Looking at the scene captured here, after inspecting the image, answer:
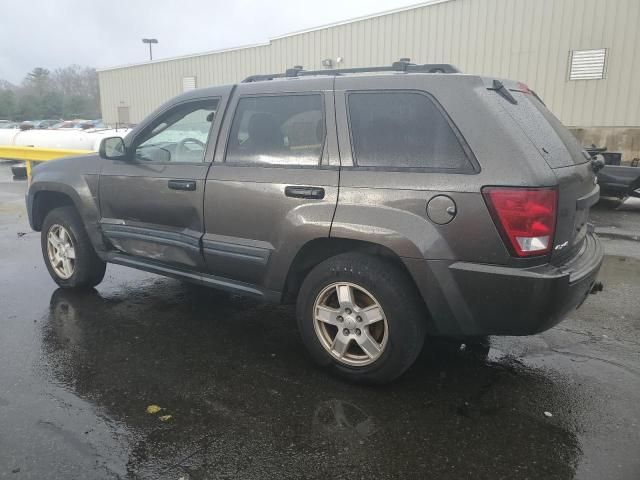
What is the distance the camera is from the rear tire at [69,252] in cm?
487

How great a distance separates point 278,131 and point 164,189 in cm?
106

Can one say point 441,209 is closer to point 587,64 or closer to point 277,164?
point 277,164

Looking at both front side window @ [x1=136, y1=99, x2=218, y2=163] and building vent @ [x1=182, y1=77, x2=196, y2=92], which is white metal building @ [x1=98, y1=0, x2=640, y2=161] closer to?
building vent @ [x1=182, y1=77, x2=196, y2=92]

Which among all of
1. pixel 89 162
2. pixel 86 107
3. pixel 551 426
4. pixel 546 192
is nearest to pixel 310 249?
pixel 546 192

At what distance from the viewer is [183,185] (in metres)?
3.92

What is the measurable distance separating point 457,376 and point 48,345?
286cm

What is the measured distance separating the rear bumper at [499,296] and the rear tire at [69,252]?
3.24 metres

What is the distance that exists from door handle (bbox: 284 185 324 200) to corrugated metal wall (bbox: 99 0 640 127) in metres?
15.0

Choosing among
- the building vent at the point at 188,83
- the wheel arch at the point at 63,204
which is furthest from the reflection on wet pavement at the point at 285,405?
the building vent at the point at 188,83

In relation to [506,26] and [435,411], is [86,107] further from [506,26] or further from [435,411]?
[435,411]

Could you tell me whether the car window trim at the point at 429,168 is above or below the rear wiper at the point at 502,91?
below

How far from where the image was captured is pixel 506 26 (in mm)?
16250

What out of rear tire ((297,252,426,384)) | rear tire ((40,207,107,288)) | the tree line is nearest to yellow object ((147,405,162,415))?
rear tire ((297,252,426,384))

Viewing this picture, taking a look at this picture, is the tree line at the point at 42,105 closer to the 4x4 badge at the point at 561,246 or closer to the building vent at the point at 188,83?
the building vent at the point at 188,83
